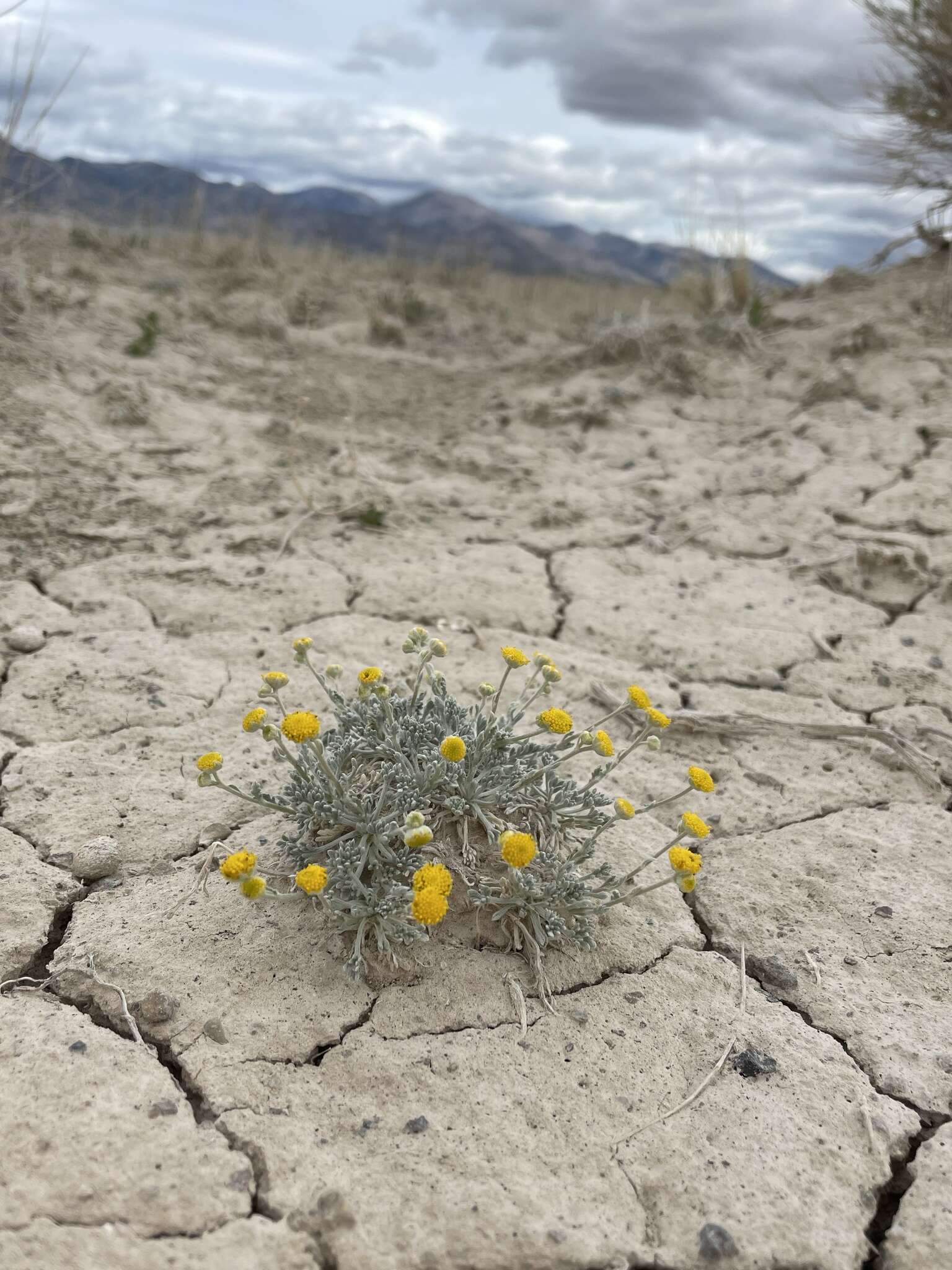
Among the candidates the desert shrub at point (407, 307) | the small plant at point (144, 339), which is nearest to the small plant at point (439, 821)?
the small plant at point (144, 339)

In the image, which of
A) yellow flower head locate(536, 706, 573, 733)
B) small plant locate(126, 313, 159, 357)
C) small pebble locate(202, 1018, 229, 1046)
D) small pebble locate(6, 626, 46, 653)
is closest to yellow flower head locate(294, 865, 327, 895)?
small pebble locate(202, 1018, 229, 1046)

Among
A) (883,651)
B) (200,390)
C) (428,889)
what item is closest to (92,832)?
(428,889)

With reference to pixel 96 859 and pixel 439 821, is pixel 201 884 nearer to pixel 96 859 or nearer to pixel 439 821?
pixel 96 859

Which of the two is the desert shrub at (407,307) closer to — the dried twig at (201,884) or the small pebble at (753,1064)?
the dried twig at (201,884)

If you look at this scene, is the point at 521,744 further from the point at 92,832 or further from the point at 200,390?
the point at 200,390

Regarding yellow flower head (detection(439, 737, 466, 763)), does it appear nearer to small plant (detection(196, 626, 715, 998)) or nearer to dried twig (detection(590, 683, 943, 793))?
small plant (detection(196, 626, 715, 998))

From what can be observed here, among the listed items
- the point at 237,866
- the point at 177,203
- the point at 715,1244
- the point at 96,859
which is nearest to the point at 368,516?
the point at 96,859
